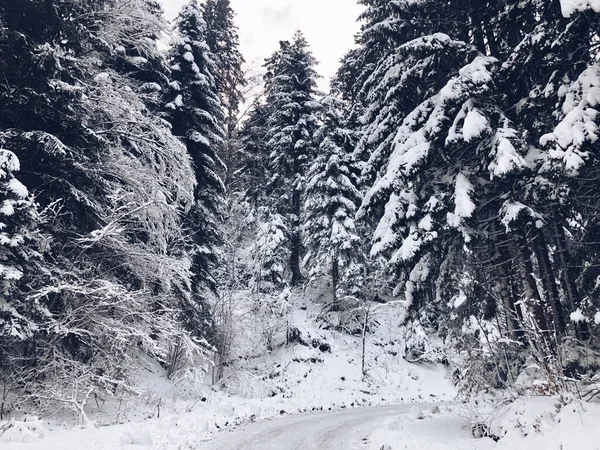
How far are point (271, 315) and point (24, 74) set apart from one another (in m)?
14.3

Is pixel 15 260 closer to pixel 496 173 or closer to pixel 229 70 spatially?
pixel 496 173

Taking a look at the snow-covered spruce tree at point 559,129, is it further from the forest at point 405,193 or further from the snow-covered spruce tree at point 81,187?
the snow-covered spruce tree at point 81,187

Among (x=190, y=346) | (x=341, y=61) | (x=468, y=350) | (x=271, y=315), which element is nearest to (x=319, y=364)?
(x=271, y=315)

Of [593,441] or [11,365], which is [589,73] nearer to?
[593,441]

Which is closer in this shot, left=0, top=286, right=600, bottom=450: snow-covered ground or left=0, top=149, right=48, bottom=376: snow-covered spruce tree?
left=0, top=286, right=600, bottom=450: snow-covered ground

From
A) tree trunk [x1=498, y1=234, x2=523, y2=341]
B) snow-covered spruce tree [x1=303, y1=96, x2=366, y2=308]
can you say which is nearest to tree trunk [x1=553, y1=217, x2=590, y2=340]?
tree trunk [x1=498, y1=234, x2=523, y2=341]

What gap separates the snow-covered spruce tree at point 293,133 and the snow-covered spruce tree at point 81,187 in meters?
12.6

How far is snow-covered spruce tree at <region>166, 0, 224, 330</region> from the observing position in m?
16.0

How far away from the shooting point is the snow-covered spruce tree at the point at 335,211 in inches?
782

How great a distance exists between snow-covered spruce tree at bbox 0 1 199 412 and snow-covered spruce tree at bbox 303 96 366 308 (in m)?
9.95

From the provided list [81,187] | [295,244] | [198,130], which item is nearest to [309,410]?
[81,187]

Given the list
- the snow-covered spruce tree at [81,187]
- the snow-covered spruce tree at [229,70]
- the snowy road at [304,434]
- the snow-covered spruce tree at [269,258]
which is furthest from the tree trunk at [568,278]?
the snow-covered spruce tree at [229,70]

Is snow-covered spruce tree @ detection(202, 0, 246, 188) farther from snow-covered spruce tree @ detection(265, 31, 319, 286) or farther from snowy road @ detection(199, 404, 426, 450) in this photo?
snowy road @ detection(199, 404, 426, 450)

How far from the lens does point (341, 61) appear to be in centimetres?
2488
